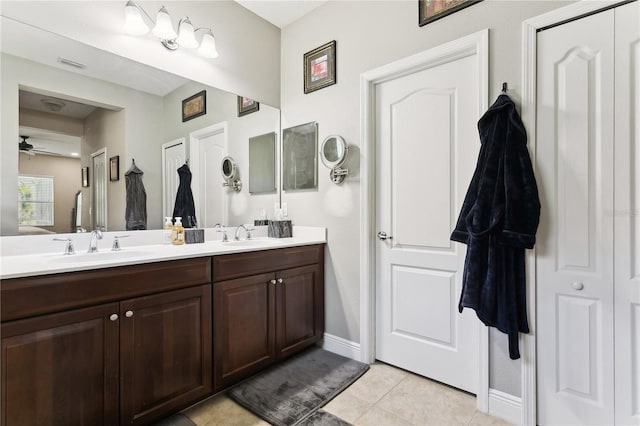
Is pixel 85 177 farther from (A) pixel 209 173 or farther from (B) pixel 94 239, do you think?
(A) pixel 209 173

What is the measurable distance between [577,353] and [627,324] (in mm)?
250

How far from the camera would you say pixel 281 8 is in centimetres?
246

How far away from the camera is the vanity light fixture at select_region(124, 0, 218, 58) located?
1765 millimetres

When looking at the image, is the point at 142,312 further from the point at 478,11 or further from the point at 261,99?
the point at 478,11

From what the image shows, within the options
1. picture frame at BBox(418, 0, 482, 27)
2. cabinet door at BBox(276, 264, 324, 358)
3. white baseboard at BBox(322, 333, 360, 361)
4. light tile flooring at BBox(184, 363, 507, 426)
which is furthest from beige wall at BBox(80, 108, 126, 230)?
picture frame at BBox(418, 0, 482, 27)

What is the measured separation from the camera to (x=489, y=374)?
5.48ft

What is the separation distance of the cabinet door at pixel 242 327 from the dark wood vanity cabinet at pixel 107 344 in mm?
71

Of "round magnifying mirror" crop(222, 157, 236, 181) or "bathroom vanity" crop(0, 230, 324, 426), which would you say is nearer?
"bathroom vanity" crop(0, 230, 324, 426)

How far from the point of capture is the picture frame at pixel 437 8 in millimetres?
1761

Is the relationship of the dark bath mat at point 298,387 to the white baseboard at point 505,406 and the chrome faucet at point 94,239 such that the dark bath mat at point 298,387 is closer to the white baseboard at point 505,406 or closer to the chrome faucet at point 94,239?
the white baseboard at point 505,406

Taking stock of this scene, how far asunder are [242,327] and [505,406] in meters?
1.51

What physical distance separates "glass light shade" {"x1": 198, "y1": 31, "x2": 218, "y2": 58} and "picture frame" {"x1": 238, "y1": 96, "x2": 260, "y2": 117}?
0.39 meters

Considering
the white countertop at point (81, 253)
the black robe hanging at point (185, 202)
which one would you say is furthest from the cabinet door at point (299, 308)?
the black robe hanging at point (185, 202)

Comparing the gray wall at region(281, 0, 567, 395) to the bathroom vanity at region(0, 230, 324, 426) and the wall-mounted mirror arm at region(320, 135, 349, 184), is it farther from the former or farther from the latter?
the bathroom vanity at region(0, 230, 324, 426)
